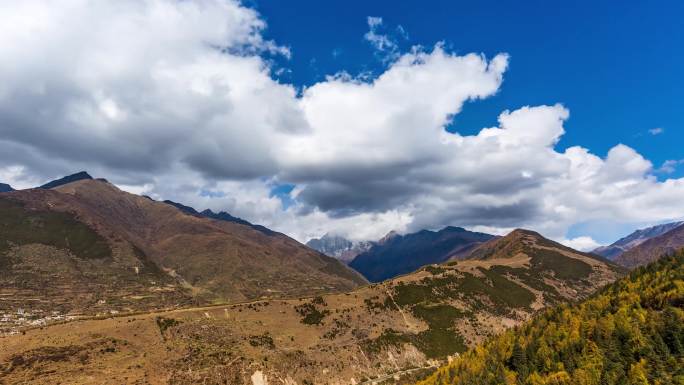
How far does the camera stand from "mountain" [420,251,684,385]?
63.3 meters

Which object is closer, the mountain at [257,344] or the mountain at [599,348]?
the mountain at [599,348]

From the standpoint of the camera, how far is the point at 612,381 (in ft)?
203

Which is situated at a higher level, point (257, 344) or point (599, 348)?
point (599, 348)

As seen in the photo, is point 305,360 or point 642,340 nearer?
point 642,340

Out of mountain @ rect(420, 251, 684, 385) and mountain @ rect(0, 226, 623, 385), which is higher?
mountain @ rect(420, 251, 684, 385)

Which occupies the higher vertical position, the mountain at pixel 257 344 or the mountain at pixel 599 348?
the mountain at pixel 599 348

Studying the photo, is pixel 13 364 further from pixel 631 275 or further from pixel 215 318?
pixel 631 275

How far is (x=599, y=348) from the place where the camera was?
229 ft

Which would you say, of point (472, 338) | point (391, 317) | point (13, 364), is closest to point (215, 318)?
point (13, 364)

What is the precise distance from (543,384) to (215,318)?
11874 cm

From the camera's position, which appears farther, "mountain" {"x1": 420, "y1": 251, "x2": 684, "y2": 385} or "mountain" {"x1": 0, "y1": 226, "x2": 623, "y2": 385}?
"mountain" {"x1": 0, "y1": 226, "x2": 623, "y2": 385}

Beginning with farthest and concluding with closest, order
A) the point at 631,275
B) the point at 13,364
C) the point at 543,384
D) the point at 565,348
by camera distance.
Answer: the point at 631,275 < the point at 13,364 < the point at 565,348 < the point at 543,384

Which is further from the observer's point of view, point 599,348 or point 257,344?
point 257,344

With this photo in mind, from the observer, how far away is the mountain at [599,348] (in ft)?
208
